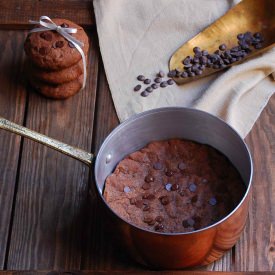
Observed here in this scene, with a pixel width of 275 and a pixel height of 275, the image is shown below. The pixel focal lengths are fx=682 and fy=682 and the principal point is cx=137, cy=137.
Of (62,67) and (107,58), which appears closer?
(62,67)

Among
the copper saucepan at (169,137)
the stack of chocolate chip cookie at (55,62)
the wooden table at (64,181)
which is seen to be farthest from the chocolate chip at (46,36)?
the copper saucepan at (169,137)

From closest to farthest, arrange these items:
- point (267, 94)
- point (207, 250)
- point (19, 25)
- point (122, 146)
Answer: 1. point (207, 250)
2. point (122, 146)
3. point (267, 94)
4. point (19, 25)

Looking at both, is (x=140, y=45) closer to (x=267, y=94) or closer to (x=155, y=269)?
(x=267, y=94)

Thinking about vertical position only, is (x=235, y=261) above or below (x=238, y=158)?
below

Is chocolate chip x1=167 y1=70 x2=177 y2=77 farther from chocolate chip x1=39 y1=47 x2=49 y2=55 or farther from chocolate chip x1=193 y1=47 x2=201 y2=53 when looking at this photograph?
chocolate chip x1=39 y1=47 x2=49 y2=55

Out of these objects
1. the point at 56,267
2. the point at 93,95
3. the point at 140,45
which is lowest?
the point at 56,267

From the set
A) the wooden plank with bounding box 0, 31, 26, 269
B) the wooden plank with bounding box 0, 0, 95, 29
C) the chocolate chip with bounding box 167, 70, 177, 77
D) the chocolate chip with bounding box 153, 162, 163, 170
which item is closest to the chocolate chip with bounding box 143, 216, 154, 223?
the chocolate chip with bounding box 153, 162, 163, 170

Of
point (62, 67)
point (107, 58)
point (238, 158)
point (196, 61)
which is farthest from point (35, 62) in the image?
point (238, 158)
